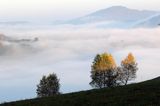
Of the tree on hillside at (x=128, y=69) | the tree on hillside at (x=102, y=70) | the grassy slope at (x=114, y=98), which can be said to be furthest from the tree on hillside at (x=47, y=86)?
the grassy slope at (x=114, y=98)

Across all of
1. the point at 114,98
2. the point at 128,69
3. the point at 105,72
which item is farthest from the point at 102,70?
the point at 114,98

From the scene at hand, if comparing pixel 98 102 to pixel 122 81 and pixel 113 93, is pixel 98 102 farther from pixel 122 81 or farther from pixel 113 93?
pixel 122 81

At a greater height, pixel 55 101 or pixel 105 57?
A: pixel 105 57

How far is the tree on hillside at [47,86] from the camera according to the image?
371 feet

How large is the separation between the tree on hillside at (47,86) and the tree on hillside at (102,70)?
8.74 metres

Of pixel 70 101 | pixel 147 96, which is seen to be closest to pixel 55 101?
pixel 70 101

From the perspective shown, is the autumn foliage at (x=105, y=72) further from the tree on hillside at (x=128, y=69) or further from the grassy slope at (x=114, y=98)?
the grassy slope at (x=114, y=98)

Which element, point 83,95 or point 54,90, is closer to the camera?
point 83,95

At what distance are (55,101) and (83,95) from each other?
10.5 feet

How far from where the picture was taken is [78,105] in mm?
44250

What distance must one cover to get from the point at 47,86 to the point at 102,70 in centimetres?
1273

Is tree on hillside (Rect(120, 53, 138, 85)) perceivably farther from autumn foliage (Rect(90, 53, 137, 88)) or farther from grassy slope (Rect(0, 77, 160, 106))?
grassy slope (Rect(0, 77, 160, 106))

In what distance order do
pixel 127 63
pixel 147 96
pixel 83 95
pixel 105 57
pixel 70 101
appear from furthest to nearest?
1. pixel 127 63
2. pixel 105 57
3. pixel 83 95
4. pixel 70 101
5. pixel 147 96

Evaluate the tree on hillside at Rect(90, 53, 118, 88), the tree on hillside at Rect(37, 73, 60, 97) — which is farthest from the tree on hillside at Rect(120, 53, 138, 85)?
the tree on hillside at Rect(37, 73, 60, 97)
